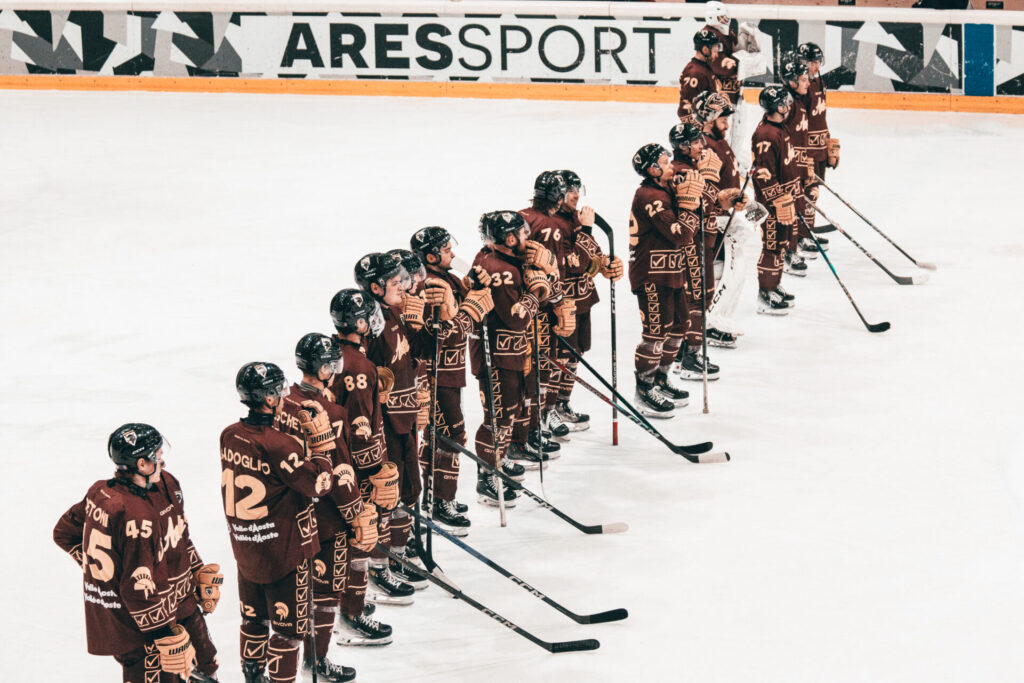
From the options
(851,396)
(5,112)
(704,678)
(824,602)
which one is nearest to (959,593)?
(824,602)

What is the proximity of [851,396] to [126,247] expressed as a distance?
653cm

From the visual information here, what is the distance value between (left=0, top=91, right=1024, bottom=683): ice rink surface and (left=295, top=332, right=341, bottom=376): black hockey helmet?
1.51 meters

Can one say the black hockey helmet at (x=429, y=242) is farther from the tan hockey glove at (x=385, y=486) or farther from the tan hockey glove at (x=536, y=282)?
the tan hockey glove at (x=385, y=486)

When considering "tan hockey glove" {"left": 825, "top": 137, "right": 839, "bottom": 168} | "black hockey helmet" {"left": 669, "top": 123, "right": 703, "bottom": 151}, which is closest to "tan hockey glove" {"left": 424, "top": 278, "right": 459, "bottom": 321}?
"black hockey helmet" {"left": 669, "top": 123, "right": 703, "bottom": 151}

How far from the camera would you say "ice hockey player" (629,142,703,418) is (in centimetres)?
968

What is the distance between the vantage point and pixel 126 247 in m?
13.2

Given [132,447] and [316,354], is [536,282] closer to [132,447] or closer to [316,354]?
[316,354]

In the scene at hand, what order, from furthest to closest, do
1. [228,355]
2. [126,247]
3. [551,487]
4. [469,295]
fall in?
1. [126,247]
2. [228,355]
3. [551,487]
4. [469,295]

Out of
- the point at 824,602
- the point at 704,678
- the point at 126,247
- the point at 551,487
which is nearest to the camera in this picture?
the point at 704,678

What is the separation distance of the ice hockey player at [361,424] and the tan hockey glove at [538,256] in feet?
5.08

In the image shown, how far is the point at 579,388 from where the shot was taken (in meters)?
10.7

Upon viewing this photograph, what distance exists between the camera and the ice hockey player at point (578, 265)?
→ 9.23 meters

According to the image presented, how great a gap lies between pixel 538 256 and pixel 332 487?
250 cm

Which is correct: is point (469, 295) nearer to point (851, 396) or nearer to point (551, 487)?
point (551, 487)
